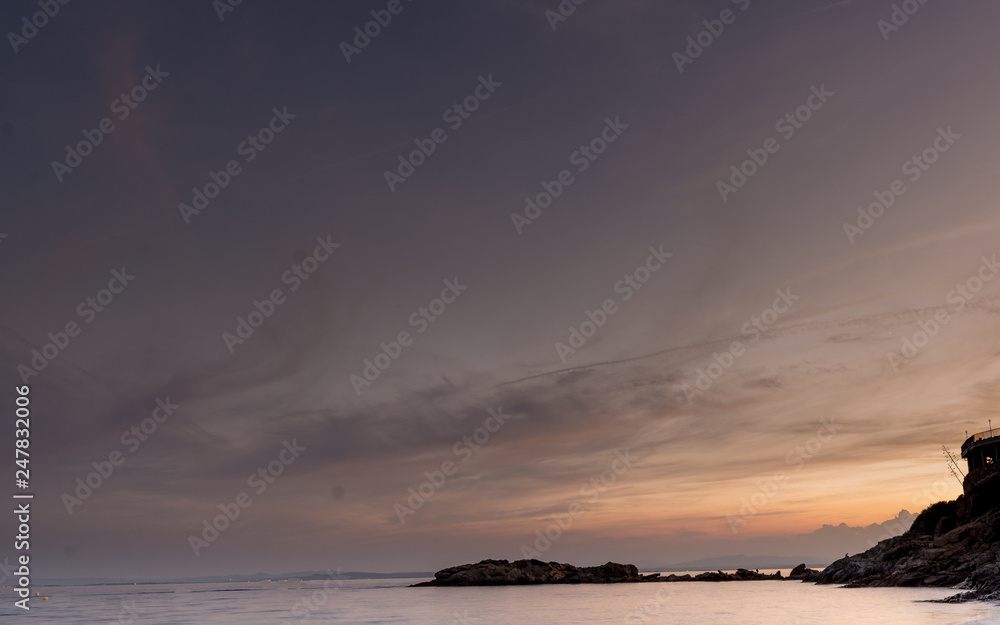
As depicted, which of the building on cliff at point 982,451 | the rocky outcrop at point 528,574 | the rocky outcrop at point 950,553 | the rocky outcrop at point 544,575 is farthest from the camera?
the rocky outcrop at point 544,575

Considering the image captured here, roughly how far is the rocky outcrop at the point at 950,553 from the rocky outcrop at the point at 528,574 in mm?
64624

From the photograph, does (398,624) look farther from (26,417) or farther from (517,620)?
(26,417)

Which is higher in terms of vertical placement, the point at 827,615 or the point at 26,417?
the point at 26,417

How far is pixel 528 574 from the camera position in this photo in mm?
156625

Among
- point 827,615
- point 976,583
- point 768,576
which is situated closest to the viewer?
point 827,615

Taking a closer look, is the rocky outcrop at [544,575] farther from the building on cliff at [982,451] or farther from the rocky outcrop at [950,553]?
the building on cliff at [982,451]

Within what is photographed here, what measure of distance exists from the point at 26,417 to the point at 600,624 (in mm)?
45078

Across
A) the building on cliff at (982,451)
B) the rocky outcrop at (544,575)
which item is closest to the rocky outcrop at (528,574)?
the rocky outcrop at (544,575)

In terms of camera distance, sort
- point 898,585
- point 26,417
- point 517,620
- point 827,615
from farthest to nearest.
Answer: point 898,585 < point 517,620 < point 827,615 < point 26,417

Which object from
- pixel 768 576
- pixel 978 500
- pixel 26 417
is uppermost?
pixel 26 417

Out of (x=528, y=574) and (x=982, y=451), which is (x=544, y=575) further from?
(x=982, y=451)

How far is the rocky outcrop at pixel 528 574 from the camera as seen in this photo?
156m

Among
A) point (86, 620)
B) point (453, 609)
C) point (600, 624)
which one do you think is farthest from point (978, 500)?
point (86, 620)

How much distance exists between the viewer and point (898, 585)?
8244 cm
